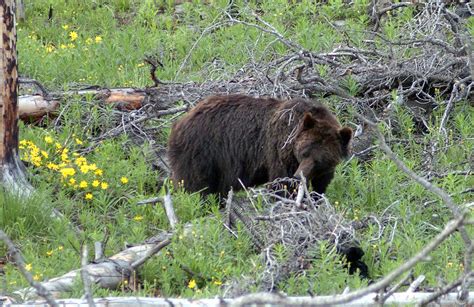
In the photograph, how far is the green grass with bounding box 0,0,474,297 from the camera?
6973 mm

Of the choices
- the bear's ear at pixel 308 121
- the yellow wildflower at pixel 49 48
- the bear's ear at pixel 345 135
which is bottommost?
the yellow wildflower at pixel 49 48

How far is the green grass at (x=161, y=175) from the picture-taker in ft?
22.9

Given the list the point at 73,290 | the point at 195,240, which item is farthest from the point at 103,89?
the point at 73,290

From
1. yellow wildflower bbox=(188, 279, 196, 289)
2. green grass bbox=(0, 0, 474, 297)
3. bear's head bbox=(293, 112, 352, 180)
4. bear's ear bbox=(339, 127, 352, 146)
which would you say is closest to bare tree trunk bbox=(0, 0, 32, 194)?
green grass bbox=(0, 0, 474, 297)

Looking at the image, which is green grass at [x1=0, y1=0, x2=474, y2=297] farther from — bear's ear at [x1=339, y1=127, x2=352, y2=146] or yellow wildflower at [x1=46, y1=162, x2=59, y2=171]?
bear's ear at [x1=339, y1=127, x2=352, y2=146]

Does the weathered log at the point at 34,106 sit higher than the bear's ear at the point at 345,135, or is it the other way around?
the bear's ear at the point at 345,135

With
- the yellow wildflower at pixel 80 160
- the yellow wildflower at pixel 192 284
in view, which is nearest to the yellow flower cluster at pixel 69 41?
the yellow wildflower at pixel 80 160

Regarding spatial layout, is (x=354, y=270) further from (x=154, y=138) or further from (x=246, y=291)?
(x=154, y=138)

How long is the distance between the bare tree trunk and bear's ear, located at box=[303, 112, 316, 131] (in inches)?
98.4

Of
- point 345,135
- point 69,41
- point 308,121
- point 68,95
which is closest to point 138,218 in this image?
point 308,121

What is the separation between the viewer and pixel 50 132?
10.0 metres

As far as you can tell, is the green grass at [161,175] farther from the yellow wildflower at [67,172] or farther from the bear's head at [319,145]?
the bear's head at [319,145]

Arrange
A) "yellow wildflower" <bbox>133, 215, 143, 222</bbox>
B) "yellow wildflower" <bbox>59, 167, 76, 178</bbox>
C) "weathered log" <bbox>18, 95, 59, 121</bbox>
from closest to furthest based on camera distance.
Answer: "yellow wildflower" <bbox>133, 215, 143, 222</bbox>
"yellow wildflower" <bbox>59, 167, 76, 178</bbox>
"weathered log" <bbox>18, 95, 59, 121</bbox>

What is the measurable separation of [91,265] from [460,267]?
2.64 metres
